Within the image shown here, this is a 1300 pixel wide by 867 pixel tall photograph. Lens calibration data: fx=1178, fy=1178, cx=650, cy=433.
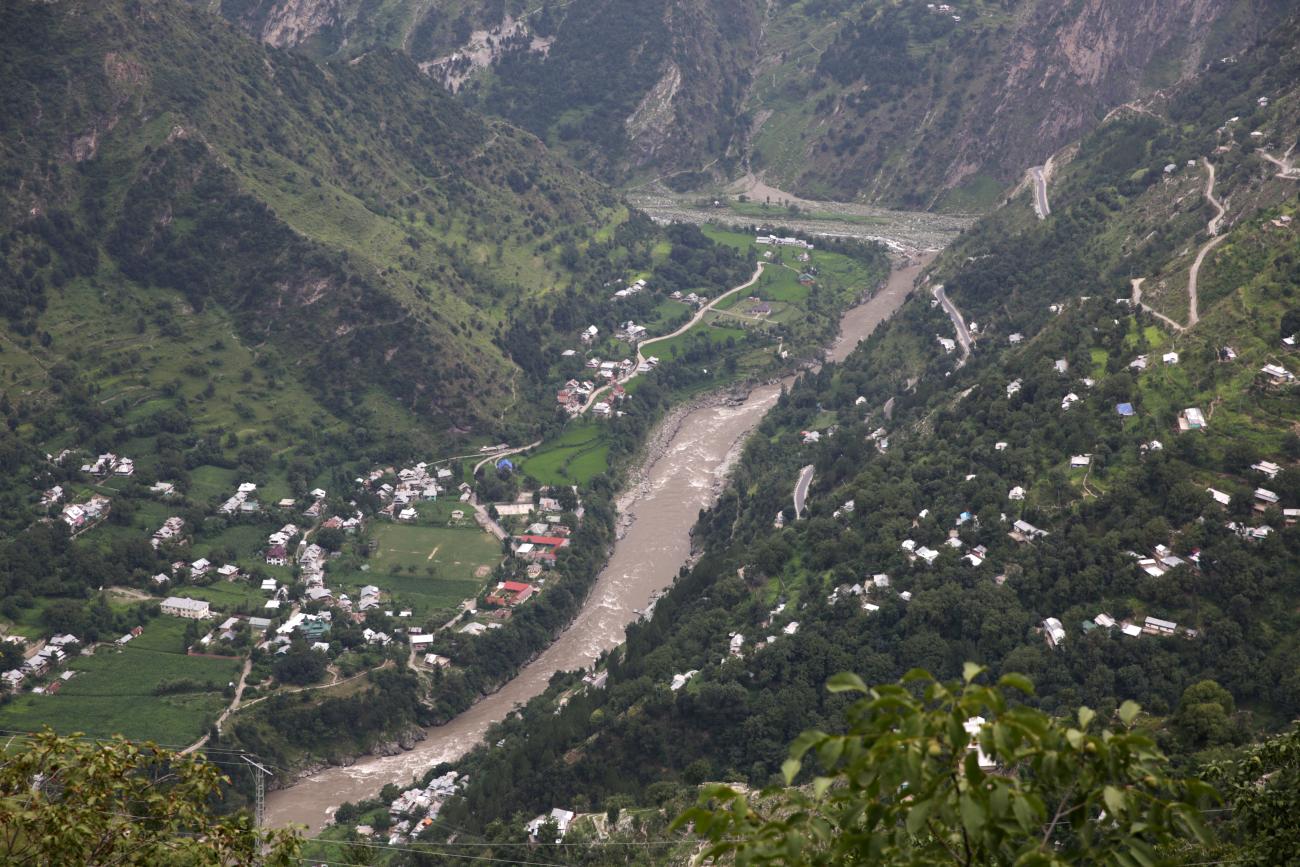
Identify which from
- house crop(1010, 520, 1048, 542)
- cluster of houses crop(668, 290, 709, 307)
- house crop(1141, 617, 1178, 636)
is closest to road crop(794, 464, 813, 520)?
house crop(1010, 520, 1048, 542)

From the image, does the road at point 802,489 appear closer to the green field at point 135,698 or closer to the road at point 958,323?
the road at point 958,323

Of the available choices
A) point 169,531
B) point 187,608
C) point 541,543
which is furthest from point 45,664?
point 541,543

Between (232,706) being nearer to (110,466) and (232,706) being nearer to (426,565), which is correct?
(426,565)

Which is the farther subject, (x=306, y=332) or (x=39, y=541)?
(x=306, y=332)

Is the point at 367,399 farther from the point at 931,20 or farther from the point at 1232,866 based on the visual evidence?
the point at 931,20

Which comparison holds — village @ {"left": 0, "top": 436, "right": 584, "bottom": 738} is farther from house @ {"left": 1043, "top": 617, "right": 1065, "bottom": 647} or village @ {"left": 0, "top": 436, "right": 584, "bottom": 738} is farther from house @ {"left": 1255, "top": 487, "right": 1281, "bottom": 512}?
house @ {"left": 1255, "top": 487, "right": 1281, "bottom": 512}

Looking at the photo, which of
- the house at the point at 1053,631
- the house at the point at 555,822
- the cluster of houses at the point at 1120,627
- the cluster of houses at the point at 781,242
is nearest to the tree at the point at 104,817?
the house at the point at 555,822

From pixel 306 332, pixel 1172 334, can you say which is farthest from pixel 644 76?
pixel 1172 334
